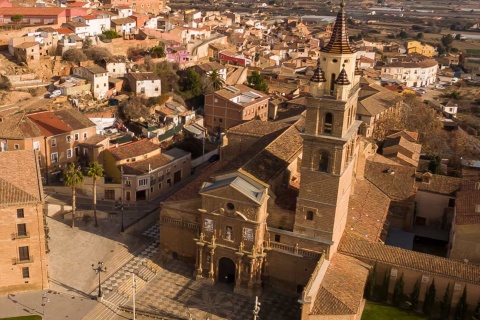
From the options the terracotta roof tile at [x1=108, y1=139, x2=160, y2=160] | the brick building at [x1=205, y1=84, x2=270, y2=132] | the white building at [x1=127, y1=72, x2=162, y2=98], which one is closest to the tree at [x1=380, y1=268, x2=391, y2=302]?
the terracotta roof tile at [x1=108, y1=139, x2=160, y2=160]

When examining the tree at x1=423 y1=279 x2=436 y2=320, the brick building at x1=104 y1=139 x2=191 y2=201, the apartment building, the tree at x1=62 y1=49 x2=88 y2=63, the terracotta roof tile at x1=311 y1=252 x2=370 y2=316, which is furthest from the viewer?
the tree at x1=62 y1=49 x2=88 y2=63

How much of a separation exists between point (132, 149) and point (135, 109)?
1655cm

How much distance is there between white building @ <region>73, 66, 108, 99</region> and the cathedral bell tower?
4966cm

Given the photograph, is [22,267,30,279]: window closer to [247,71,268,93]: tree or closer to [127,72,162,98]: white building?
[127,72,162,98]: white building

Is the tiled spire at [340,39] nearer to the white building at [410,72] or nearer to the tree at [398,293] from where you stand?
the tree at [398,293]

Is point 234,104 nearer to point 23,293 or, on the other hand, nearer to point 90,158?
point 90,158

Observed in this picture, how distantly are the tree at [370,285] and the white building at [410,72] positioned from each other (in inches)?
3664

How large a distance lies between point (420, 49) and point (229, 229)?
152235 millimetres

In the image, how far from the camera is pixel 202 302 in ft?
145

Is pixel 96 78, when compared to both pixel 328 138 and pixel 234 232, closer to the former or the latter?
pixel 234 232

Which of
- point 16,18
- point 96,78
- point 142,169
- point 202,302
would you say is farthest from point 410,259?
point 16,18

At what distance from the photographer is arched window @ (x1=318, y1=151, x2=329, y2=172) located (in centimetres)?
4259

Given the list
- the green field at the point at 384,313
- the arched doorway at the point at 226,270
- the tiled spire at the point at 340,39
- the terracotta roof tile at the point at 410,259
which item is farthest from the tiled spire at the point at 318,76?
the green field at the point at 384,313

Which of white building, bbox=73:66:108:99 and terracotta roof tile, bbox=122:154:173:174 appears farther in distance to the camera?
white building, bbox=73:66:108:99
